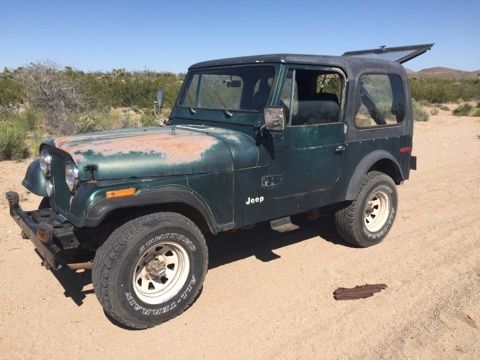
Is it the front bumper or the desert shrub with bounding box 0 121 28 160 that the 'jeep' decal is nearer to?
the front bumper

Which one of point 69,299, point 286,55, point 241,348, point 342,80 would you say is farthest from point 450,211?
point 69,299

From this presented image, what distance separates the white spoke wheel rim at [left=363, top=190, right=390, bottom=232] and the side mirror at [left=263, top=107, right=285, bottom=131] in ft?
6.74

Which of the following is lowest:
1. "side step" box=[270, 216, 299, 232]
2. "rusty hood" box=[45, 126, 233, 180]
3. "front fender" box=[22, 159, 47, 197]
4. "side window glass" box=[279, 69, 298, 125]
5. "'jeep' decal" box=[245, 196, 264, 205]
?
"side step" box=[270, 216, 299, 232]

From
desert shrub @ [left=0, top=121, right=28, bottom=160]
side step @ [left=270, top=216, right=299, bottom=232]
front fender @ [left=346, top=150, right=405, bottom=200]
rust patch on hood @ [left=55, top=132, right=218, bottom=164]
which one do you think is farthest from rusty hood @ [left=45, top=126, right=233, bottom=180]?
desert shrub @ [left=0, top=121, right=28, bottom=160]

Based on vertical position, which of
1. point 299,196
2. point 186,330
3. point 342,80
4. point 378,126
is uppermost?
point 342,80

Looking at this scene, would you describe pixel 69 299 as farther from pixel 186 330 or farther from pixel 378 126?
pixel 378 126

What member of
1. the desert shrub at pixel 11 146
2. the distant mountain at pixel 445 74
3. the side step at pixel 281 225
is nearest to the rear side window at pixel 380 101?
the side step at pixel 281 225

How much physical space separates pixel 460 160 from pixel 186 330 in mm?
8626

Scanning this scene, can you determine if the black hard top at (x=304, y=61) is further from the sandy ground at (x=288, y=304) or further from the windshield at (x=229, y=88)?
the sandy ground at (x=288, y=304)

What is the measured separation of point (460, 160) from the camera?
32.5ft

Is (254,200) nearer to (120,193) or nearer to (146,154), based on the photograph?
(146,154)

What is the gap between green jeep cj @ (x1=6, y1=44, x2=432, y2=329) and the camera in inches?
125

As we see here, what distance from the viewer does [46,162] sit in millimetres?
3771

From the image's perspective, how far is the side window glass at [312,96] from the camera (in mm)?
4008
